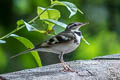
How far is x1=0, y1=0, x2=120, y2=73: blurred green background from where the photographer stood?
5.40 meters

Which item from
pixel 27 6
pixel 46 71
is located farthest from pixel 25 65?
pixel 46 71

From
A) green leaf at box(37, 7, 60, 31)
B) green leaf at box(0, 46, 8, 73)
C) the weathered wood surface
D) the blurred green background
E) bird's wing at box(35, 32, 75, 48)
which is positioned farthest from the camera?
green leaf at box(0, 46, 8, 73)

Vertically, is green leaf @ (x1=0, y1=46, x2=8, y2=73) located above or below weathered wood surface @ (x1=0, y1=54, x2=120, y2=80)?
below

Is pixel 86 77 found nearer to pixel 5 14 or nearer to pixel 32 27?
pixel 32 27

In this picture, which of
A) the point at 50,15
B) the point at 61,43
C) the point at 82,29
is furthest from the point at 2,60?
the point at 50,15

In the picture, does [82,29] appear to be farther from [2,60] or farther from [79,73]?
[79,73]

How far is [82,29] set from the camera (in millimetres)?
6391

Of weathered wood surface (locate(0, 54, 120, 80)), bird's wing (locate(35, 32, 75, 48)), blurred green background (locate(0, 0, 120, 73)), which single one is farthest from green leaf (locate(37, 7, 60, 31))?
blurred green background (locate(0, 0, 120, 73))

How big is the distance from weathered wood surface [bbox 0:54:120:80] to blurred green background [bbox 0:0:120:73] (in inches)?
72.1

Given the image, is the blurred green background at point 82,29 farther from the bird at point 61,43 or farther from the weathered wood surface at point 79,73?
the weathered wood surface at point 79,73

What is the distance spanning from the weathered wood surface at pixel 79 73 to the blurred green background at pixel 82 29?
6.01 feet

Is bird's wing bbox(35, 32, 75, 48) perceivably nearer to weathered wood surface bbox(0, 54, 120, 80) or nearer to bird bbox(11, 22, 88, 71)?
bird bbox(11, 22, 88, 71)

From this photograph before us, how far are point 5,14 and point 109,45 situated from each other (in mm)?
1867

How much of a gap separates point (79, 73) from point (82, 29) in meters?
3.26
